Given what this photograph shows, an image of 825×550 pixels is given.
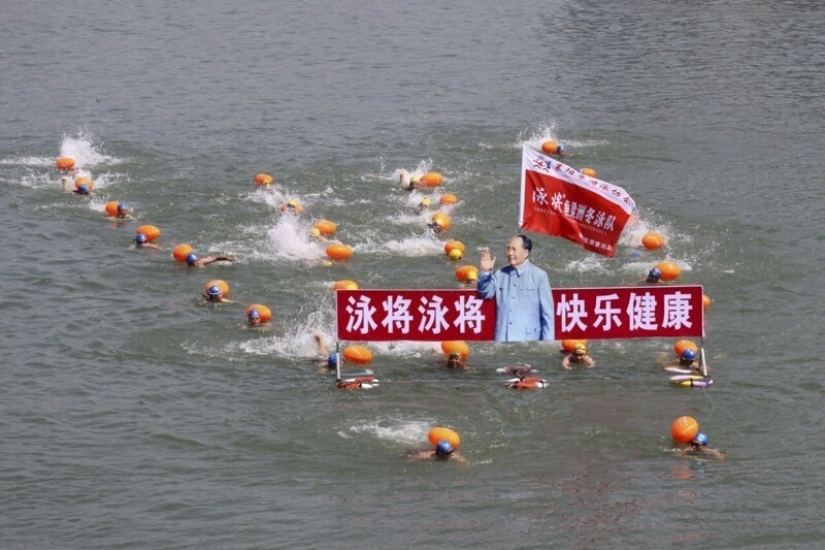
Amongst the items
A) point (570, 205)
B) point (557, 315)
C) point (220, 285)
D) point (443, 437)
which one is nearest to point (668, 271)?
point (570, 205)

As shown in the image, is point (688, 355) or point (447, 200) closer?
point (688, 355)

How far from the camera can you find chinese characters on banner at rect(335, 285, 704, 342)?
74.4ft

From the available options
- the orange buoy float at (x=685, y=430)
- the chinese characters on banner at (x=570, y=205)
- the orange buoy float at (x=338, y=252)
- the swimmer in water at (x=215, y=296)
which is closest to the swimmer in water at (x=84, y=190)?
the orange buoy float at (x=338, y=252)

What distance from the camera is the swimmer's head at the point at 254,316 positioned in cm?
2741

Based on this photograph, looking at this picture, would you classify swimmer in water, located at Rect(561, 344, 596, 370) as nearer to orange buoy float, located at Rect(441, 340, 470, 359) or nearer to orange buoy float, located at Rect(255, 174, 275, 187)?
orange buoy float, located at Rect(441, 340, 470, 359)

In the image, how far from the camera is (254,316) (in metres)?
27.4

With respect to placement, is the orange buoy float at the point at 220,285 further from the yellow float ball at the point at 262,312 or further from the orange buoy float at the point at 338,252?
the orange buoy float at the point at 338,252

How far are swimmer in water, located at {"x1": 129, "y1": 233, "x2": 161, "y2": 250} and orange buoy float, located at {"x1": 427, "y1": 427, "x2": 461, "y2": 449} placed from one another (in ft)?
40.8

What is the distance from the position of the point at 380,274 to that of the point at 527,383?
7045mm

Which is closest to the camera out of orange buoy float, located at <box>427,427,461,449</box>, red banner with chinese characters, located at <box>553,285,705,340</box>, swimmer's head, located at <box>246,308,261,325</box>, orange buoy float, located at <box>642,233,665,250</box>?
orange buoy float, located at <box>427,427,461,449</box>

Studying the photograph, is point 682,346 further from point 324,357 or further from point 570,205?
point 324,357

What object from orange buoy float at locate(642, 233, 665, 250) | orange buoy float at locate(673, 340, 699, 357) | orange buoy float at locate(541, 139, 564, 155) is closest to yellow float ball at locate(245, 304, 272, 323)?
orange buoy float at locate(673, 340, 699, 357)

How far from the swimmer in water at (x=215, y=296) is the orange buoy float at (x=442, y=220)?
20.9 feet

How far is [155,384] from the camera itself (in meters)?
25.1
